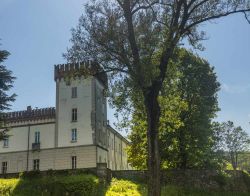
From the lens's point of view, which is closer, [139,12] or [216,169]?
[139,12]

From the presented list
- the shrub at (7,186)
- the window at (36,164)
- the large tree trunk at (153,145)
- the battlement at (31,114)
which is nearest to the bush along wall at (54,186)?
the shrub at (7,186)

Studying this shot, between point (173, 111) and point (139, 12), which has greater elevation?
point (139, 12)

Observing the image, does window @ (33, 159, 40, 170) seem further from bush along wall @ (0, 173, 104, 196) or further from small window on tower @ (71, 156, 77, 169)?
bush along wall @ (0, 173, 104, 196)

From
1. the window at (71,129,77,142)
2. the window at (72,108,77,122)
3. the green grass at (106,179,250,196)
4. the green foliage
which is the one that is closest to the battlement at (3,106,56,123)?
the window at (72,108,77,122)

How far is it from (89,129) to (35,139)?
27.8 ft

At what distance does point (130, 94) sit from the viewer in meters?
22.0

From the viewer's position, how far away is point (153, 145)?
62.8 ft

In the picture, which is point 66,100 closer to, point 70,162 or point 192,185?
point 70,162

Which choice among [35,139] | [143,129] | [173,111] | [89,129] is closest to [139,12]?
[173,111]

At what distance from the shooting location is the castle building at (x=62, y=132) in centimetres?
4919

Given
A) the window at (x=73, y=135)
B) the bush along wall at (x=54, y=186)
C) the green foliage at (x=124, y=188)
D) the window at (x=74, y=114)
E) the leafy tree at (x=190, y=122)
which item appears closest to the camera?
the bush along wall at (x=54, y=186)

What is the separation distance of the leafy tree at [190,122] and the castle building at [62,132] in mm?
9403

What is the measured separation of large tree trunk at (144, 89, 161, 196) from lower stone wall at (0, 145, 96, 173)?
29468mm

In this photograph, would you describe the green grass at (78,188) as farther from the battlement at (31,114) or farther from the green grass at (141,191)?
the battlement at (31,114)
